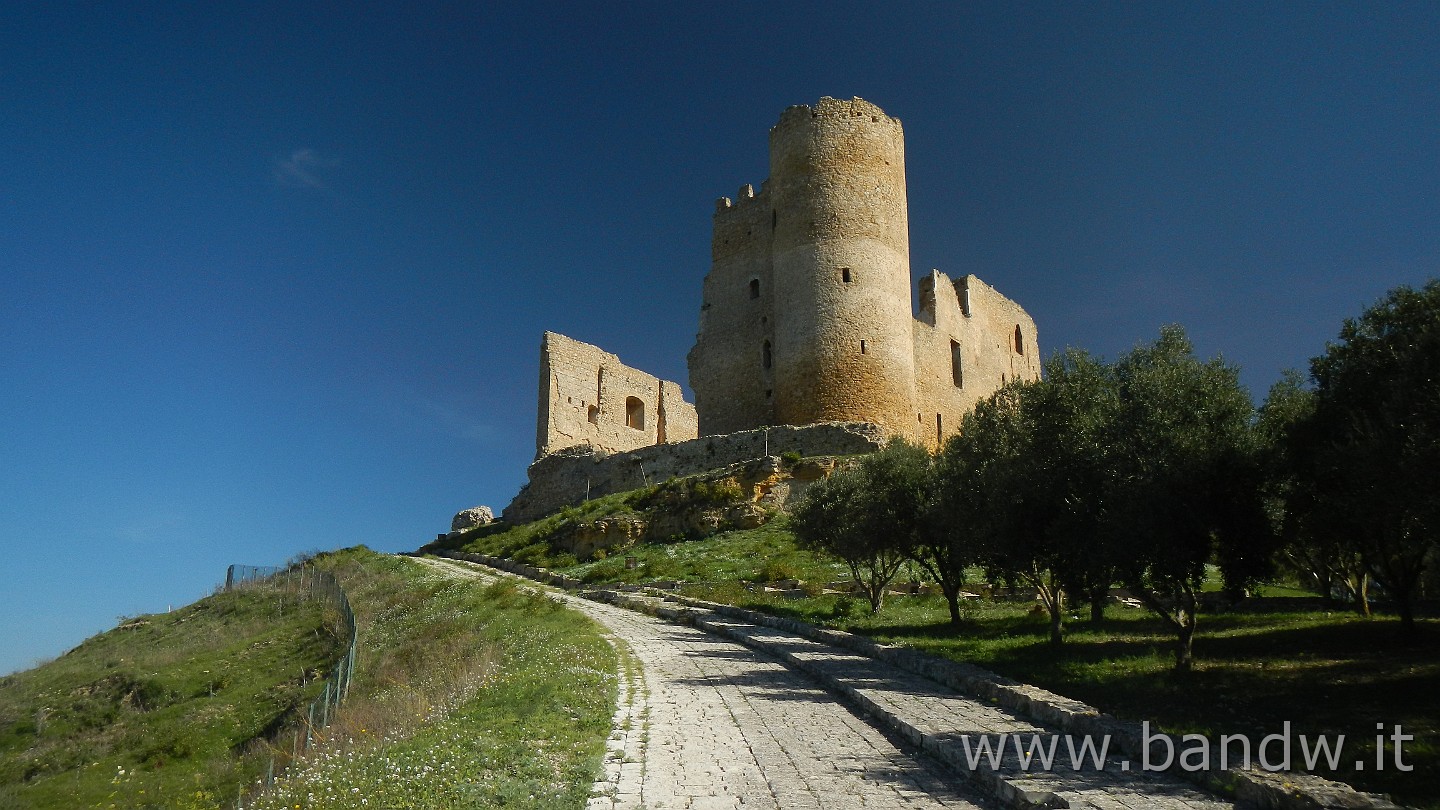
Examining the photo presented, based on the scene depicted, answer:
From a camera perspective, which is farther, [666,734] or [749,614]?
[749,614]

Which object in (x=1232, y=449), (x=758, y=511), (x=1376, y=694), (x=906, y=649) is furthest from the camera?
(x=758, y=511)

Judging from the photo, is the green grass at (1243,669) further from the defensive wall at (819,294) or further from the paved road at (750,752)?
the defensive wall at (819,294)

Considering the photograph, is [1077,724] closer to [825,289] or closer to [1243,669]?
[1243,669]

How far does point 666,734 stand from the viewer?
9.66m

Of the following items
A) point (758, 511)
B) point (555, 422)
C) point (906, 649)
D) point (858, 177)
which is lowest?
point (906, 649)

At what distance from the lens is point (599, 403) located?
2002 inches

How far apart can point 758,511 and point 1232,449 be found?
1929 cm

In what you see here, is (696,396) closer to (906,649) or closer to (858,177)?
(858,177)

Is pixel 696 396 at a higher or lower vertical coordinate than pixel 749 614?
higher

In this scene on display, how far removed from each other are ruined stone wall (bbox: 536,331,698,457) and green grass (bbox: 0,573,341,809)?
54.6 ft

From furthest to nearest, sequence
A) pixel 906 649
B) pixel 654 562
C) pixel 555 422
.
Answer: pixel 555 422, pixel 654 562, pixel 906 649

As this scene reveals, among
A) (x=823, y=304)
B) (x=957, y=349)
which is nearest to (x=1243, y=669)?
(x=823, y=304)

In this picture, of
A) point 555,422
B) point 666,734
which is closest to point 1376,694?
point 666,734

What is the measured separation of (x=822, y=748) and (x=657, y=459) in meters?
29.5
